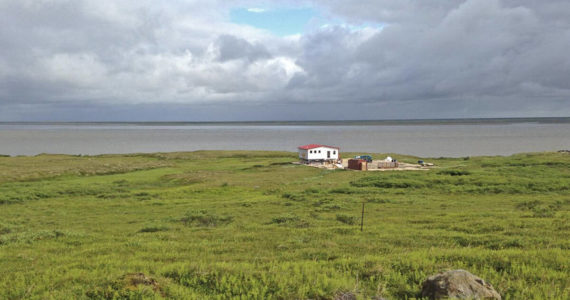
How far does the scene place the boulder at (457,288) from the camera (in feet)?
21.1

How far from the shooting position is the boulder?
21.1 feet

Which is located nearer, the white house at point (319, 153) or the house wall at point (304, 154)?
the white house at point (319, 153)

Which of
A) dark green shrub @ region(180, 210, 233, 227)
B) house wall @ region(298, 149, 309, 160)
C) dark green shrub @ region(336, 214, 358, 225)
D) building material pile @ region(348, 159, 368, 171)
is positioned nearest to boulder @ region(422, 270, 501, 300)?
dark green shrub @ region(336, 214, 358, 225)

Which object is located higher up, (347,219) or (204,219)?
(347,219)

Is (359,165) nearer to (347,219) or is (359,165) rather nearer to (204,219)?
(347,219)

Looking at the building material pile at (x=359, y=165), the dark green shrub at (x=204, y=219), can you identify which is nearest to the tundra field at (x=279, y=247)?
the dark green shrub at (x=204, y=219)

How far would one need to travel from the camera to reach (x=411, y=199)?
1187 inches

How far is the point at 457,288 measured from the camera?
6496 millimetres

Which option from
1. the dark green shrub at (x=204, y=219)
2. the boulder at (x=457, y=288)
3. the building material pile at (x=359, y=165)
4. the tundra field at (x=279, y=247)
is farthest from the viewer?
the building material pile at (x=359, y=165)

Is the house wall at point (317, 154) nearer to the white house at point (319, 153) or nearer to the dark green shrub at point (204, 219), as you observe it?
the white house at point (319, 153)

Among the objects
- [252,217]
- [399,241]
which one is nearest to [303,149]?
[252,217]

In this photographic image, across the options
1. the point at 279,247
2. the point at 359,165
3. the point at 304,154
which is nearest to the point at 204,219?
the point at 279,247

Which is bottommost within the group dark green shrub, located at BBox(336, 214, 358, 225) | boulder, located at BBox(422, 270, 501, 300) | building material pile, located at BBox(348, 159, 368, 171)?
building material pile, located at BBox(348, 159, 368, 171)

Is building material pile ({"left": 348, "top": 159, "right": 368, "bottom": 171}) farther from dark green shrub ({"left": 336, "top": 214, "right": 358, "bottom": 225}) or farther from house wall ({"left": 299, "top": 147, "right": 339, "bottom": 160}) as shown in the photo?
dark green shrub ({"left": 336, "top": 214, "right": 358, "bottom": 225})
